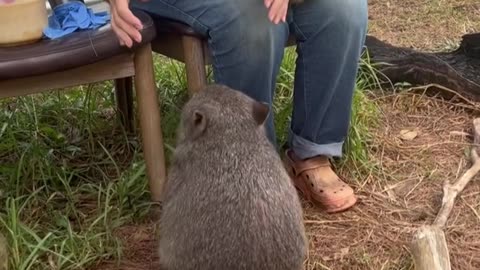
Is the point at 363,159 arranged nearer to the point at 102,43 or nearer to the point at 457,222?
the point at 457,222

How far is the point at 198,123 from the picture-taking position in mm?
2996

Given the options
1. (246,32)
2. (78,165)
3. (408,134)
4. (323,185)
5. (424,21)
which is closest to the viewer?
(246,32)

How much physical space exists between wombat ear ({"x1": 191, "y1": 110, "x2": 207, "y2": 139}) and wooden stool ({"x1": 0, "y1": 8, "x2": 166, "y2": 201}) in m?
0.46

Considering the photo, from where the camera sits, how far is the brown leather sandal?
3.69 metres

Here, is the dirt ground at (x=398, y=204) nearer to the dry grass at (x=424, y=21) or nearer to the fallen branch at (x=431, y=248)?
the fallen branch at (x=431, y=248)

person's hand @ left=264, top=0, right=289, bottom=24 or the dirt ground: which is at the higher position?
person's hand @ left=264, top=0, right=289, bottom=24

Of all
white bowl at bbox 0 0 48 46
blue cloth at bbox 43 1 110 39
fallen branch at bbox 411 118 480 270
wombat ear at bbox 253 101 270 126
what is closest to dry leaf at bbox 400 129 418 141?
fallen branch at bbox 411 118 480 270

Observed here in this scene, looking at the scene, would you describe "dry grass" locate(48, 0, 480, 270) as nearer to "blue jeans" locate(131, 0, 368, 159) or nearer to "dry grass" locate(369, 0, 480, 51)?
"blue jeans" locate(131, 0, 368, 159)

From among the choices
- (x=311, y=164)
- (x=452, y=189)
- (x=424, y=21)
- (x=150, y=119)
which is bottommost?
(x=424, y=21)

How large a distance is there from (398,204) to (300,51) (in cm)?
83

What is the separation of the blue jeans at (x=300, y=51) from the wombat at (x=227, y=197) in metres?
0.29

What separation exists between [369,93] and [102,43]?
191cm

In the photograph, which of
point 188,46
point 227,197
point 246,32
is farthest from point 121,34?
point 227,197

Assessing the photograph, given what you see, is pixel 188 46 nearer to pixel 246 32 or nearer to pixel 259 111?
pixel 246 32
